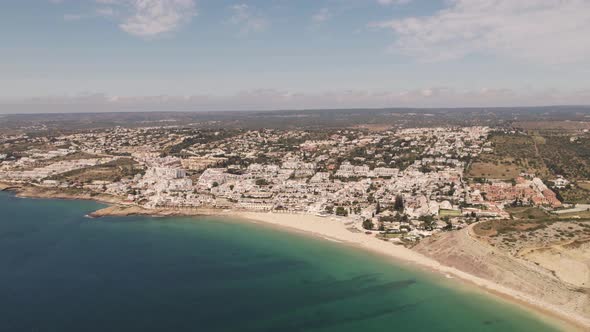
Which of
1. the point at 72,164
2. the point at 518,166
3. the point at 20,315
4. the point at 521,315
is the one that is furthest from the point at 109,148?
the point at 521,315

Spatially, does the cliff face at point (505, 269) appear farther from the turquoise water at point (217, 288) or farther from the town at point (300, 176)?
the town at point (300, 176)

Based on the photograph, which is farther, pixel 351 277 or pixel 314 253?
pixel 314 253

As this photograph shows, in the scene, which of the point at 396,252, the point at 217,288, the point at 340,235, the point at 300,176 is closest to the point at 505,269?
the point at 396,252

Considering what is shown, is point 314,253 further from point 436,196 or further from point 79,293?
point 436,196

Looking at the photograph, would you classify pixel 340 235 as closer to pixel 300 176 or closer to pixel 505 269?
pixel 505 269

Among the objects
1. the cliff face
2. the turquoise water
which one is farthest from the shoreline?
the turquoise water

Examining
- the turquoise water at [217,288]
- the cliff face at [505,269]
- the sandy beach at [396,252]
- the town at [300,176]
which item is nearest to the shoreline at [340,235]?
the sandy beach at [396,252]
